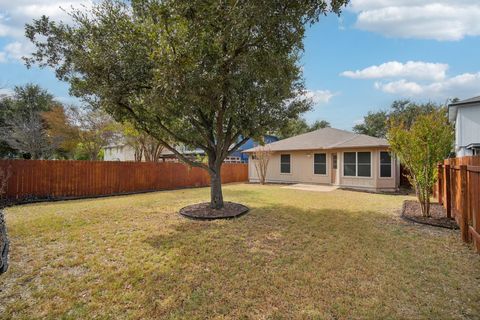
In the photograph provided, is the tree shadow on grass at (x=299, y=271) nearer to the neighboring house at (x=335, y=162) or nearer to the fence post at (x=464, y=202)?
the fence post at (x=464, y=202)

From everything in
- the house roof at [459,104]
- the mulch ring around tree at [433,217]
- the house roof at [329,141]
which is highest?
the house roof at [459,104]

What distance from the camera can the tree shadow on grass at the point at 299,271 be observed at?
287cm

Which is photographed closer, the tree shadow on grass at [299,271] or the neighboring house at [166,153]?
the tree shadow on grass at [299,271]

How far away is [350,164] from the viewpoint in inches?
570

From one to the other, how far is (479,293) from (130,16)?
8.70 m

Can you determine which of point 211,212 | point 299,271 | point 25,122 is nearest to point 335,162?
point 211,212

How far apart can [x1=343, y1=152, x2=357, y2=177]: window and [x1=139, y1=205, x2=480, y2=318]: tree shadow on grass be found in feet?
28.5

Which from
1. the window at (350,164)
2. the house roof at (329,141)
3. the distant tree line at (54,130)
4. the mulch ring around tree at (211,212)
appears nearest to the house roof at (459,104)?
the house roof at (329,141)

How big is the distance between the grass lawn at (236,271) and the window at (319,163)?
9602 millimetres

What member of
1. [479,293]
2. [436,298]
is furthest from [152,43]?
[479,293]

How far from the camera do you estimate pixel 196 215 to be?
22.7ft

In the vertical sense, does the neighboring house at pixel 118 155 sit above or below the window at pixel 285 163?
above

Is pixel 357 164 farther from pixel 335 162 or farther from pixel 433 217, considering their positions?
pixel 433 217

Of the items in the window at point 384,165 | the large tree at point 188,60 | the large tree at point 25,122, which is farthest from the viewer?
the large tree at point 25,122
